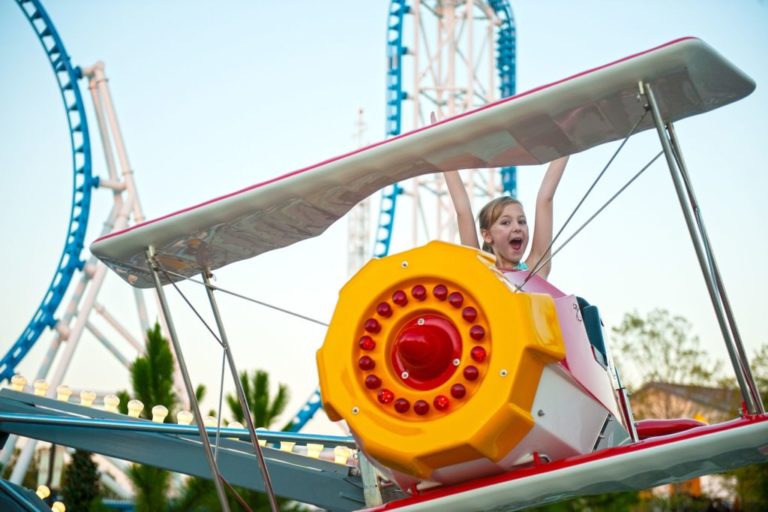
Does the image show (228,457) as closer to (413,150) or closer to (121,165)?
(413,150)

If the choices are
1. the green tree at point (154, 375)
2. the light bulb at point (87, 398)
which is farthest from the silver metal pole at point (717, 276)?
the green tree at point (154, 375)

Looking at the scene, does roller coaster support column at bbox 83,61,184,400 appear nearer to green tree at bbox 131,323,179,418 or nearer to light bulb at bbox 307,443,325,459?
green tree at bbox 131,323,179,418

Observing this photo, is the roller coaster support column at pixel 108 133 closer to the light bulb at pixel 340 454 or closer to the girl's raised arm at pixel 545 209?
the light bulb at pixel 340 454

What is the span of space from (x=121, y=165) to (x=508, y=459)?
584 inches

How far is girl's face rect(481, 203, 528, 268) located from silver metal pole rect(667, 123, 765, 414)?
110 centimetres

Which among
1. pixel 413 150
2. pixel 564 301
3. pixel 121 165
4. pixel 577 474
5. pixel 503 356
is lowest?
pixel 577 474

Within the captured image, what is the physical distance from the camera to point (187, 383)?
11.7 ft

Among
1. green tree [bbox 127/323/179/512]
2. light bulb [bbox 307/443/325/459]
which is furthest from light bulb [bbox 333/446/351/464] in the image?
green tree [bbox 127/323/179/512]

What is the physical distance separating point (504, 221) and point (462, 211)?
20 cm

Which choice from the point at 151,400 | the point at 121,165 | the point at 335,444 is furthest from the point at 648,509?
the point at 335,444

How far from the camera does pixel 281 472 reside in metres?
4.84

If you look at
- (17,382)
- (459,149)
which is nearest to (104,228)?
(17,382)

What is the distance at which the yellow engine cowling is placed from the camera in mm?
3039

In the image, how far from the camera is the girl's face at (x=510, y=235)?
4410mm
